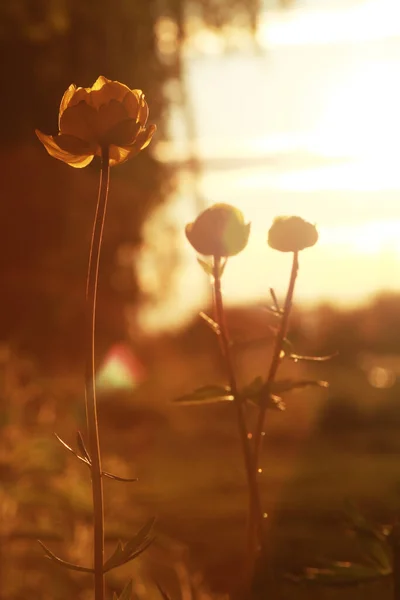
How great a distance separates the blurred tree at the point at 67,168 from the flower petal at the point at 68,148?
1.09 m

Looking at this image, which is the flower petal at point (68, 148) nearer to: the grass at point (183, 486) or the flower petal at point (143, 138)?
the flower petal at point (143, 138)

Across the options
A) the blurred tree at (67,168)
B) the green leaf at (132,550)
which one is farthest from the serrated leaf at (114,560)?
the blurred tree at (67,168)

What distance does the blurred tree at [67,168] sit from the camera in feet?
6.41

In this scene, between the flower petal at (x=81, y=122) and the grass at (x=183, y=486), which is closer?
the flower petal at (x=81, y=122)

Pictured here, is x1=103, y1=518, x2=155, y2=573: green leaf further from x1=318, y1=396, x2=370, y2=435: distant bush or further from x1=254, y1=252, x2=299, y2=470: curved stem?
x1=318, y1=396, x2=370, y2=435: distant bush

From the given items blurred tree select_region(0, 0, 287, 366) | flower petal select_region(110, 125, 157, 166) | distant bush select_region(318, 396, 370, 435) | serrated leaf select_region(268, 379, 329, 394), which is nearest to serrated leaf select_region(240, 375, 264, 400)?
serrated leaf select_region(268, 379, 329, 394)

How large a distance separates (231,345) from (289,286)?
5 cm

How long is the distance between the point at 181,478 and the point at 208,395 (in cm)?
498

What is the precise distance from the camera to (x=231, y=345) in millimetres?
402

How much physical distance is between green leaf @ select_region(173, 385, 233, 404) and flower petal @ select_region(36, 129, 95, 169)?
13cm

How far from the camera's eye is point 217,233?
0.44 m

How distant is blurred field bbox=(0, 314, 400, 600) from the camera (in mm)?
1157

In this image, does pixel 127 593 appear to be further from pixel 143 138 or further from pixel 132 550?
pixel 143 138

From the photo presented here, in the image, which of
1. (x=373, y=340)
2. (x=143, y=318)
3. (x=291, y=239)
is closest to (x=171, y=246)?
(x=143, y=318)
